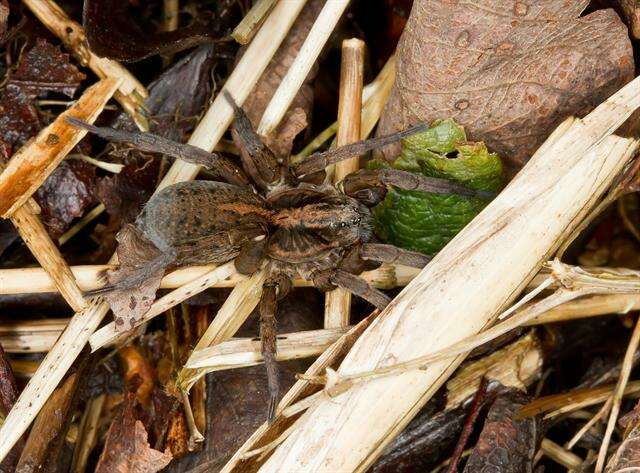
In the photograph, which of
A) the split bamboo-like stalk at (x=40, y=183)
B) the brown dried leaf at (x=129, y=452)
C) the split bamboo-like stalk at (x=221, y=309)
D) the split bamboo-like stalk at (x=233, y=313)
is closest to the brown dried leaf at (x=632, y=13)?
the split bamboo-like stalk at (x=221, y=309)

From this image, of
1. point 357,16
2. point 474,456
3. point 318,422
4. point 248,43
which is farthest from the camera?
point 357,16

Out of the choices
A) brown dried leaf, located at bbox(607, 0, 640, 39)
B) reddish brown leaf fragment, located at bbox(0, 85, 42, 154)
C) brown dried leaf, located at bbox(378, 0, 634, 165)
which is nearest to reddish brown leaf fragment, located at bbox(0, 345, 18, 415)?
reddish brown leaf fragment, located at bbox(0, 85, 42, 154)

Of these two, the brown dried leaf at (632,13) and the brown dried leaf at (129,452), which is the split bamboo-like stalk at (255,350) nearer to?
the brown dried leaf at (129,452)

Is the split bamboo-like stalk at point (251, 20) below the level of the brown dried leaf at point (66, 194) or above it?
above

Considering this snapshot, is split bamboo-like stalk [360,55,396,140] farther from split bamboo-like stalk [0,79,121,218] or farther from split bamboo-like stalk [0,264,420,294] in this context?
split bamboo-like stalk [0,79,121,218]

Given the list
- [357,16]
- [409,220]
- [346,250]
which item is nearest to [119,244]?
[346,250]

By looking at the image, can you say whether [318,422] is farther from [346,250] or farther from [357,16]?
[357,16]
